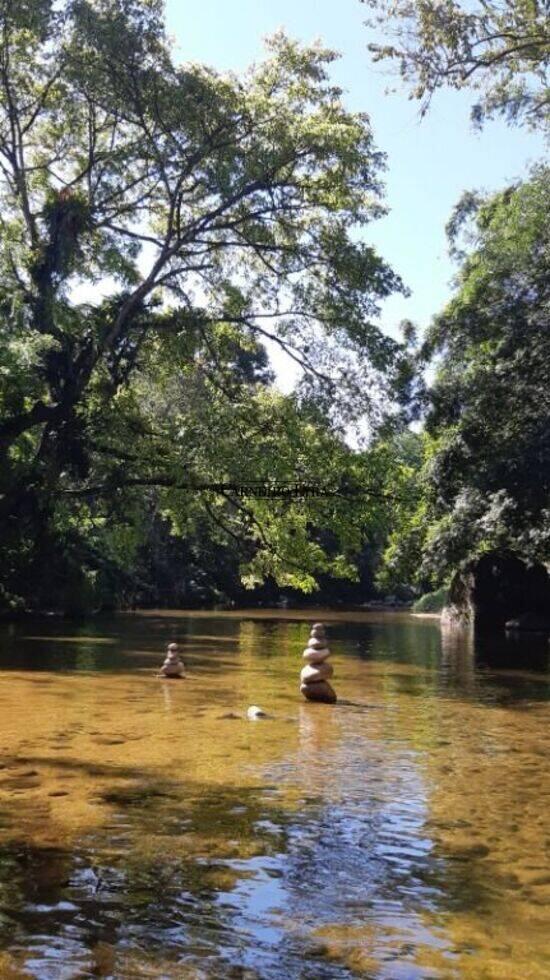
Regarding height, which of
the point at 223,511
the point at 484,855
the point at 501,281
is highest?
the point at 501,281

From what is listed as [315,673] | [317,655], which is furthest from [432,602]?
[315,673]

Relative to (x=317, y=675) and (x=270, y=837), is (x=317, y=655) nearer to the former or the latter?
(x=317, y=675)

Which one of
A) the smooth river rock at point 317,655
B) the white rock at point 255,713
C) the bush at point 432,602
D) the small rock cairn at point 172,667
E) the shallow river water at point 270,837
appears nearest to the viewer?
the shallow river water at point 270,837

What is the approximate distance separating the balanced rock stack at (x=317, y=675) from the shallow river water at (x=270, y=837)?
0.90 ft

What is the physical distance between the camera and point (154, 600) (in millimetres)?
48406

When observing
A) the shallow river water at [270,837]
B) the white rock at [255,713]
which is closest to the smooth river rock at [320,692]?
the shallow river water at [270,837]

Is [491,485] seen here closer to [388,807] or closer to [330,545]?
[388,807]

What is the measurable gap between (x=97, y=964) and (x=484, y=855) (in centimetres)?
247

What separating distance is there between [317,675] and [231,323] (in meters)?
11.4

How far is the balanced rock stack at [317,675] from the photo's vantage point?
11484mm

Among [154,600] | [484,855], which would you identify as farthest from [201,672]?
[154,600]

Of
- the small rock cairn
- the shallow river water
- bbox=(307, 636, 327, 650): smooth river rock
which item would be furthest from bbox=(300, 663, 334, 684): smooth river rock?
the small rock cairn

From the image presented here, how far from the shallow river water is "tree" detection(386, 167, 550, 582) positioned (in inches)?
333

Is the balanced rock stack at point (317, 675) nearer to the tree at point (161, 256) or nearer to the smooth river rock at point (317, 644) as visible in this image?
the smooth river rock at point (317, 644)
